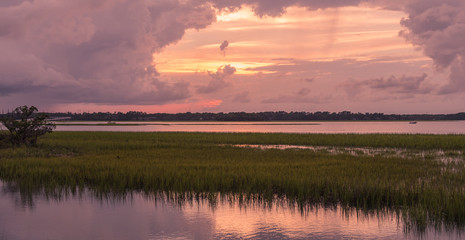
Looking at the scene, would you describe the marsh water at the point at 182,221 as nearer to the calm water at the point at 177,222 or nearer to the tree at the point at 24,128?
the calm water at the point at 177,222

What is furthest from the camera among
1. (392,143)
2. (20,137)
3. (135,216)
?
(392,143)

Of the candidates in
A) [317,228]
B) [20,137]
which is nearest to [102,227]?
[317,228]

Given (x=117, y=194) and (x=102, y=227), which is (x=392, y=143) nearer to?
(x=117, y=194)

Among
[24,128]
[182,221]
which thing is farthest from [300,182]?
[24,128]

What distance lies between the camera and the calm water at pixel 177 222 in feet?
29.6

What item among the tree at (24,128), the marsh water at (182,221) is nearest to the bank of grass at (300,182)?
the marsh water at (182,221)

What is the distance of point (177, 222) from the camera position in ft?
32.9

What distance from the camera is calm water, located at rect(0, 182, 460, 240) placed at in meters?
9.03

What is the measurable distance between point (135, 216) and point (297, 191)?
5328mm

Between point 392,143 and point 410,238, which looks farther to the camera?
point 392,143

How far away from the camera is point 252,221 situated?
1002cm

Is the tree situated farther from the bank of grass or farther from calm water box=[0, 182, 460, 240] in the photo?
calm water box=[0, 182, 460, 240]

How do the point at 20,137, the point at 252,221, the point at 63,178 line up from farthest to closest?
the point at 20,137
the point at 63,178
the point at 252,221

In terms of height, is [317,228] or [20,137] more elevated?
[20,137]
